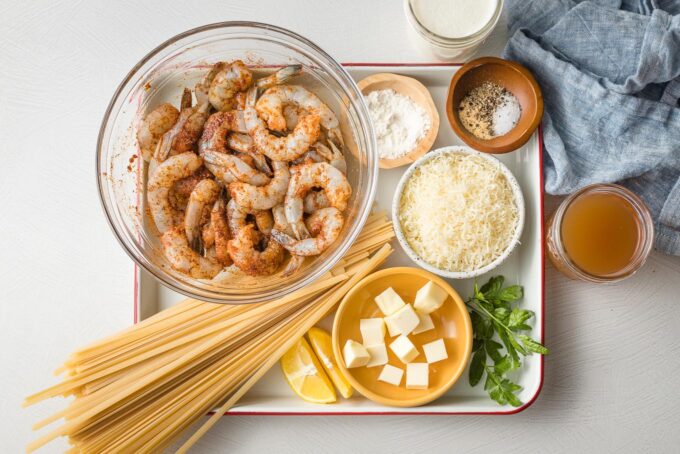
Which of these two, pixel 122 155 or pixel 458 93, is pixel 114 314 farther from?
pixel 458 93

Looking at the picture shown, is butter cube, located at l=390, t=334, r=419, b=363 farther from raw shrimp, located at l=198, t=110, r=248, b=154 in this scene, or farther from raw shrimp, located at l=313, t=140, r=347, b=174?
raw shrimp, located at l=198, t=110, r=248, b=154

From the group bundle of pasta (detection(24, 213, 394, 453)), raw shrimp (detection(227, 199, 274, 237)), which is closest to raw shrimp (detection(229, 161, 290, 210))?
raw shrimp (detection(227, 199, 274, 237))

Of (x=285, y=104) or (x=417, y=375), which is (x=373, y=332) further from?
(x=285, y=104)

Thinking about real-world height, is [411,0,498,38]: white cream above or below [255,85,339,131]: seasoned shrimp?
below

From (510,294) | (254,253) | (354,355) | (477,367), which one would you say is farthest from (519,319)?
(254,253)

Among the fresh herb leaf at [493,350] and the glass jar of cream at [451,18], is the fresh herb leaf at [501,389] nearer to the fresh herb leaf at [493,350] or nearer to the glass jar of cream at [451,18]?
the fresh herb leaf at [493,350]

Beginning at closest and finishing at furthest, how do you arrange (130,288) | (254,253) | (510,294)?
1. (254,253)
2. (510,294)
3. (130,288)

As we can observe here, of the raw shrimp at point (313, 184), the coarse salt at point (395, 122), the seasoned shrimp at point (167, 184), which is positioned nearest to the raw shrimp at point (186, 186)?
the seasoned shrimp at point (167, 184)

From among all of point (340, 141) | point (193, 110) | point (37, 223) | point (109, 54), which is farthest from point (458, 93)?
point (37, 223)
